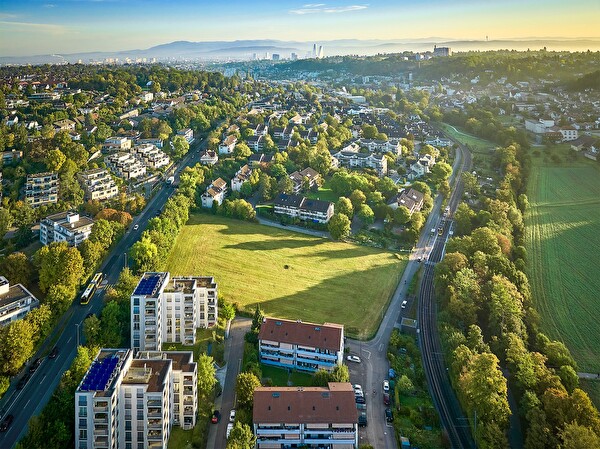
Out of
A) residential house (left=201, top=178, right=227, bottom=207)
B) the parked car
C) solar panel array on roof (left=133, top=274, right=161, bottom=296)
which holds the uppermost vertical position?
residential house (left=201, top=178, right=227, bottom=207)

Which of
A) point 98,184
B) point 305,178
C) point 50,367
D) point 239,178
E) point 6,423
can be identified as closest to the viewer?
point 6,423

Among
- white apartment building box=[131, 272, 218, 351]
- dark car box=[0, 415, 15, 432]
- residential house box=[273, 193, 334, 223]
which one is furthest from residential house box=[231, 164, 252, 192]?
dark car box=[0, 415, 15, 432]

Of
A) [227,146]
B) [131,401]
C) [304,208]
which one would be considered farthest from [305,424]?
[227,146]

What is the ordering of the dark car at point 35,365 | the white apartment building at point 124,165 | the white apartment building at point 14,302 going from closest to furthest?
the dark car at point 35,365 < the white apartment building at point 14,302 < the white apartment building at point 124,165

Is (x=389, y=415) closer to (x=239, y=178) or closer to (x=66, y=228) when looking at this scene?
(x=66, y=228)

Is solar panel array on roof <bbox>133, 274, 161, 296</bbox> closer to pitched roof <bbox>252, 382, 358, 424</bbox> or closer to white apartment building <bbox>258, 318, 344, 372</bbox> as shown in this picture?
white apartment building <bbox>258, 318, 344, 372</bbox>

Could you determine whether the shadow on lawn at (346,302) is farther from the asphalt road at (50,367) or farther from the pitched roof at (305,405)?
the asphalt road at (50,367)

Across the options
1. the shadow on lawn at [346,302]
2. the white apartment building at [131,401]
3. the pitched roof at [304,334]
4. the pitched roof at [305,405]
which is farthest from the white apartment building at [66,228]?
the pitched roof at [305,405]
